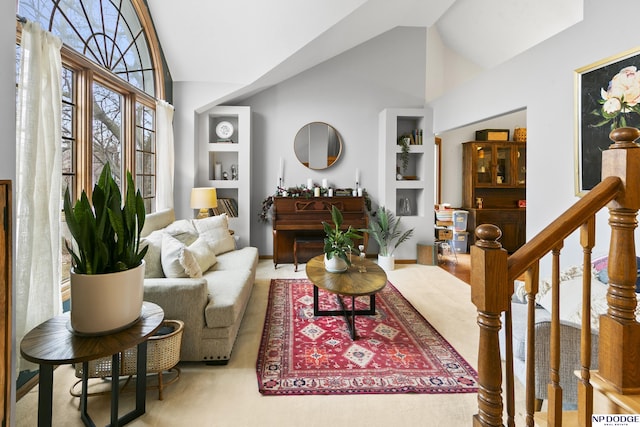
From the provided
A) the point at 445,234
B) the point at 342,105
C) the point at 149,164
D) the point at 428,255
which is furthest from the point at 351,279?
the point at 445,234

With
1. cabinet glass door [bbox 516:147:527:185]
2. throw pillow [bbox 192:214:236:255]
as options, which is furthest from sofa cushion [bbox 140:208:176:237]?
cabinet glass door [bbox 516:147:527:185]

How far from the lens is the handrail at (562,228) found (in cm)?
97

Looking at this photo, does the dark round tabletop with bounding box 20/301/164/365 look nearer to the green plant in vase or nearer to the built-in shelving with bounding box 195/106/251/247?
the built-in shelving with bounding box 195/106/251/247

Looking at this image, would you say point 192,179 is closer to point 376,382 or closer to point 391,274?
point 391,274

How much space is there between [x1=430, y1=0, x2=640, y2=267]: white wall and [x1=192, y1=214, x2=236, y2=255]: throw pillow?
3160 millimetres

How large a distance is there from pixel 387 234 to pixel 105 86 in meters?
3.83

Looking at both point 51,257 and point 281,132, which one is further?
point 281,132

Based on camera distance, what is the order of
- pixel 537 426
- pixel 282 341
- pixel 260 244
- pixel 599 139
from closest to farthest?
pixel 537 426 < pixel 599 139 < pixel 282 341 < pixel 260 244

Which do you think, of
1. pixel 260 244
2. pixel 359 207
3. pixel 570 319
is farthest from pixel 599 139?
pixel 260 244

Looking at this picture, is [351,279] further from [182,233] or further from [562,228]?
[562,228]

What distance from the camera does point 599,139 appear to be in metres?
2.37

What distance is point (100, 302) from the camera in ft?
4.79

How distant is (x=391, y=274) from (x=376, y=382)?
264 cm

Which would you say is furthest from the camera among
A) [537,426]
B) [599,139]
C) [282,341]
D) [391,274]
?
[391,274]
